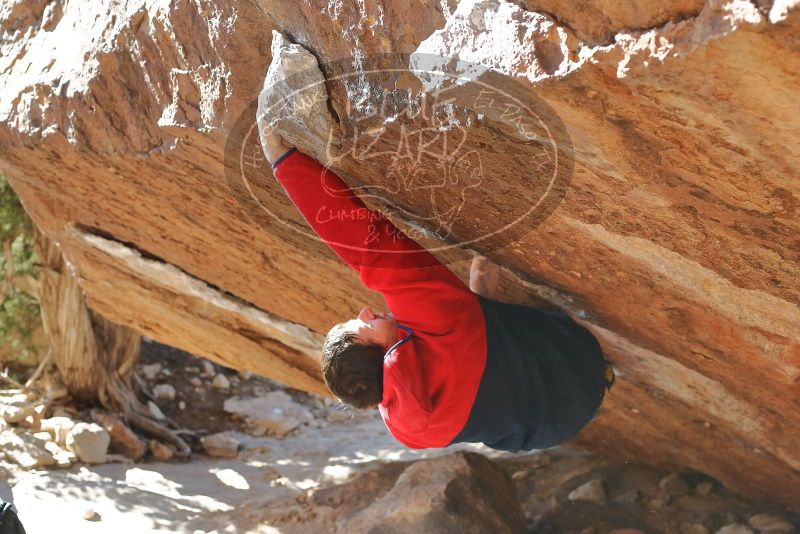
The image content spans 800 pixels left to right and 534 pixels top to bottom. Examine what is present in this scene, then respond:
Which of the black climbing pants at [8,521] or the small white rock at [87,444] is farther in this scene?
the small white rock at [87,444]

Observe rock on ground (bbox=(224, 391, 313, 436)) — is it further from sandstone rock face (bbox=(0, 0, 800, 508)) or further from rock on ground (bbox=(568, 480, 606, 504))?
rock on ground (bbox=(568, 480, 606, 504))

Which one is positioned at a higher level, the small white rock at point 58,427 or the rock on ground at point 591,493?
the small white rock at point 58,427

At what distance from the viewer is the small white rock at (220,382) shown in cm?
809

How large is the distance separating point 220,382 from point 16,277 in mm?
2415

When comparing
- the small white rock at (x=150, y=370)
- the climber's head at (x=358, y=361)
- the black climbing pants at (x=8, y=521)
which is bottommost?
the small white rock at (x=150, y=370)

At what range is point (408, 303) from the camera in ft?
8.00

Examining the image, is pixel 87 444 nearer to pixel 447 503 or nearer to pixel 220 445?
pixel 220 445

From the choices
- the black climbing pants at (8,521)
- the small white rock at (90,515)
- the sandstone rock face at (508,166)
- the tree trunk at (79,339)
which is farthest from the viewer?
the tree trunk at (79,339)

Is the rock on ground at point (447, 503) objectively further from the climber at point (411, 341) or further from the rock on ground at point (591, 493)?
the climber at point (411, 341)

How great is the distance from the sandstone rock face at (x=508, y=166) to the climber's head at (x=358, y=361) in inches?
18.8

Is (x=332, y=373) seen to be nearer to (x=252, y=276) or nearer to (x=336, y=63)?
(x=336, y=63)

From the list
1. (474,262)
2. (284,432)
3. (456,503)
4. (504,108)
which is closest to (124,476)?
(284,432)

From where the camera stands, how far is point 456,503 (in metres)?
3.29

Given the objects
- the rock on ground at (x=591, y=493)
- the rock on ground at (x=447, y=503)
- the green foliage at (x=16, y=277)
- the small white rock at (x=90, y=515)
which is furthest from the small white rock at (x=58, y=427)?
the rock on ground at (x=591, y=493)
